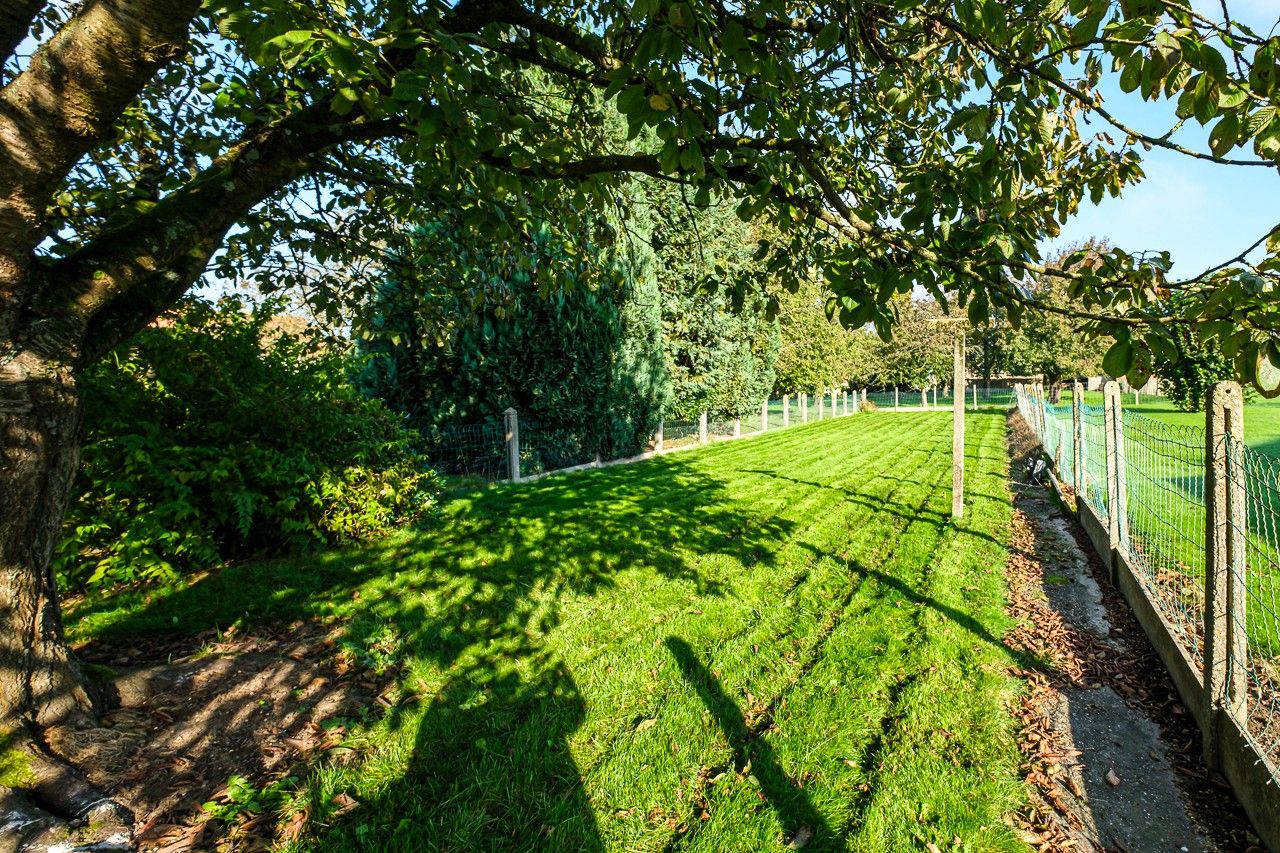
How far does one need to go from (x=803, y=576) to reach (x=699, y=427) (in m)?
15.0

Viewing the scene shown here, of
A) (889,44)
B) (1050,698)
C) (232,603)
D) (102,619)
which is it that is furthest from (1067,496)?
(102,619)

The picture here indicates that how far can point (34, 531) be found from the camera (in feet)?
9.07

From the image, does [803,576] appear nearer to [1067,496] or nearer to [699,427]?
[1067,496]

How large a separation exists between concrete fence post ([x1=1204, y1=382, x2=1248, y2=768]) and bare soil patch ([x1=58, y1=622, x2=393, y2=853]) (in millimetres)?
4643

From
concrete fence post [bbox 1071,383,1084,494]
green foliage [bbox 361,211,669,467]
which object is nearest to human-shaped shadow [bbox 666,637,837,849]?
green foliage [bbox 361,211,669,467]

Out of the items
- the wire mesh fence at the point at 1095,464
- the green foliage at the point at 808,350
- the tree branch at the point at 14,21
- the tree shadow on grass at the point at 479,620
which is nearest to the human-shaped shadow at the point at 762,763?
the tree shadow on grass at the point at 479,620

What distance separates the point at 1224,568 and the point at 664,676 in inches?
128

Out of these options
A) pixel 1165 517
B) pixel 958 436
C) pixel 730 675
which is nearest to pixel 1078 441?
pixel 958 436

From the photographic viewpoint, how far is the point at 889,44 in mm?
3727

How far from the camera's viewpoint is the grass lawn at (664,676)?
2.71 metres

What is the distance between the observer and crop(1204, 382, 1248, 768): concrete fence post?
2.91m

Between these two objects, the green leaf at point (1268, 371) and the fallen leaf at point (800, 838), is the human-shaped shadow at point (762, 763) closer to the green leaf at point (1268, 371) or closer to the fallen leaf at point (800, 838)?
the fallen leaf at point (800, 838)

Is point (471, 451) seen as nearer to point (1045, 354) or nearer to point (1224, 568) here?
point (1224, 568)

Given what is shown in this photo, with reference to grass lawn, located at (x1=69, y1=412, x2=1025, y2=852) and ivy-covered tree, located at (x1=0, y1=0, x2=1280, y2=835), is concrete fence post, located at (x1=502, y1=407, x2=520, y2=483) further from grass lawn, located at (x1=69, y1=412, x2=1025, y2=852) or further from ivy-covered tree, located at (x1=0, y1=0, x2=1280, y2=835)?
ivy-covered tree, located at (x1=0, y1=0, x2=1280, y2=835)
